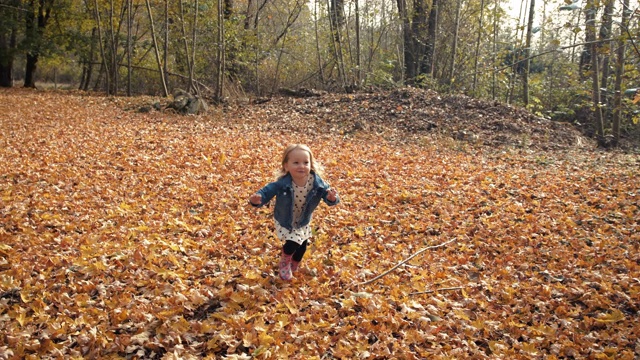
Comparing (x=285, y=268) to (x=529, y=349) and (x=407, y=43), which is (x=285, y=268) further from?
(x=407, y=43)

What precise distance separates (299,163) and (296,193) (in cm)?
28

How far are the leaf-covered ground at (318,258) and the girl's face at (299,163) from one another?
1058mm

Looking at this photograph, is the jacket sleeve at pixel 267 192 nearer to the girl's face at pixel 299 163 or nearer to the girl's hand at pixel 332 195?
the girl's face at pixel 299 163

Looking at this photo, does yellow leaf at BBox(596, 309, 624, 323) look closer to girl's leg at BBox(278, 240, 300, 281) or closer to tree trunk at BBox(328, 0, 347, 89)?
girl's leg at BBox(278, 240, 300, 281)

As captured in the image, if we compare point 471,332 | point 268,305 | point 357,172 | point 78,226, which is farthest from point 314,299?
point 357,172

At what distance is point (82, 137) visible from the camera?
10.3m

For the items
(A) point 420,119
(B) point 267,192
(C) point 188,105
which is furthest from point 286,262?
(C) point 188,105

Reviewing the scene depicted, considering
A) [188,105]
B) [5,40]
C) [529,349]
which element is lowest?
[529,349]

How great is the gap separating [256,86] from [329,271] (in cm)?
1599

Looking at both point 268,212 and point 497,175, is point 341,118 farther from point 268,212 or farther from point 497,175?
point 268,212

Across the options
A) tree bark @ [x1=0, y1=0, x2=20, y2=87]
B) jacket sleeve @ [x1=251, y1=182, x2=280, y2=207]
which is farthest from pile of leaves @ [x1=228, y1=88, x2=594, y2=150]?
tree bark @ [x1=0, y1=0, x2=20, y2=87]

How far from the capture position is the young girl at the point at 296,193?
387 cm

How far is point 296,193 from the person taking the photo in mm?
3986

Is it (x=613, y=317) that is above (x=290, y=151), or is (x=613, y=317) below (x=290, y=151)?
below
